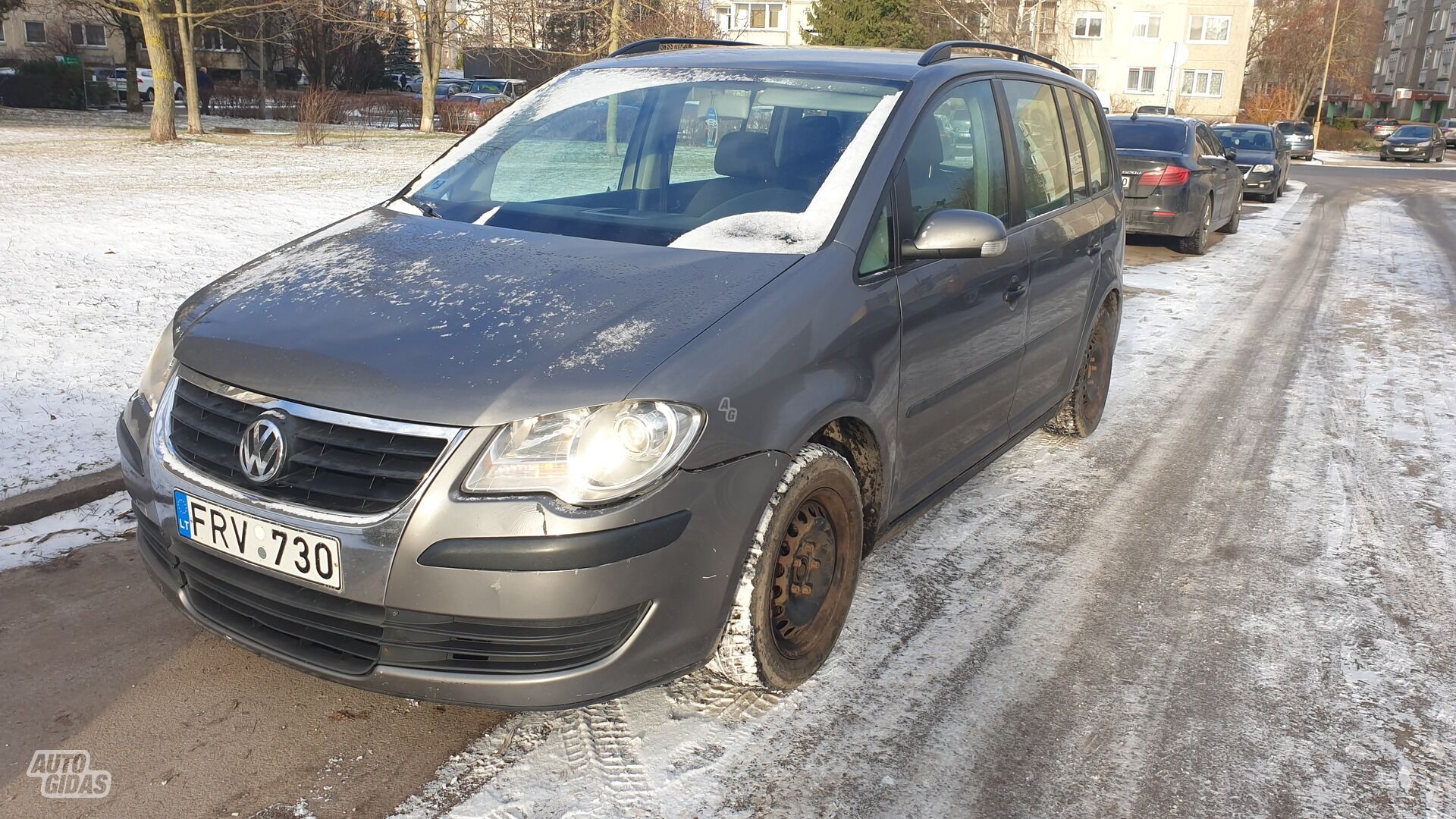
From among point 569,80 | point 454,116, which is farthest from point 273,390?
point 454,116

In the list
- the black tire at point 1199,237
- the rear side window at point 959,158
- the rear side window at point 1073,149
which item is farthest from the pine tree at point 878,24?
the rear side window at point 959,158

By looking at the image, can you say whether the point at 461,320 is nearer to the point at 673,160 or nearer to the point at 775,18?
the point at 673,160

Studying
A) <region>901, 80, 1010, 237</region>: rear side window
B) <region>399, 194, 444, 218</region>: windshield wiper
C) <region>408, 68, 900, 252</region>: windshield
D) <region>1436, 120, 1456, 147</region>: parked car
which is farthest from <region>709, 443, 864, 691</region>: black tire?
<region>1436, 120, 1456, 147</region>: parked car

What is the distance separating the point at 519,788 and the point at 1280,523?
3568mm

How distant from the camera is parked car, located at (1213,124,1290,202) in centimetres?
2081

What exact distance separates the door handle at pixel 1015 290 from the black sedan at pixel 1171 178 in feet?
29.3

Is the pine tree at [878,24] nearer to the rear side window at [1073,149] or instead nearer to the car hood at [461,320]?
the rear side window at [1073,149]

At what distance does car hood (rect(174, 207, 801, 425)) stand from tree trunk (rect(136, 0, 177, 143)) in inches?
884

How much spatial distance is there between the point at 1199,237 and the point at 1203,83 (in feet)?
191

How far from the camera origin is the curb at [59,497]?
13.6 feet

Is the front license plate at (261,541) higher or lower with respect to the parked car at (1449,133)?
lower

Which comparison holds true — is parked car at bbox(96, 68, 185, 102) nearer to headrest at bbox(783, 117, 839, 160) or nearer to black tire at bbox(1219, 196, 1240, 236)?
black tire at bbox(1219, 196, 1240, 236)

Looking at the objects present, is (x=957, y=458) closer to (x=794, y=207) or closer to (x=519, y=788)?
(x=794, y=207)

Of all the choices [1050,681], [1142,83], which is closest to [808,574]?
[1050,681]
